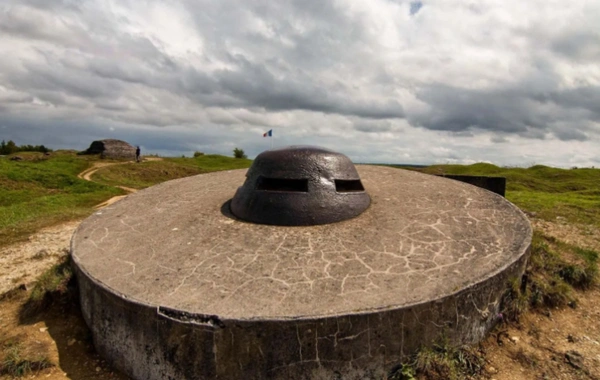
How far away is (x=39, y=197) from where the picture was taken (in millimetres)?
14578

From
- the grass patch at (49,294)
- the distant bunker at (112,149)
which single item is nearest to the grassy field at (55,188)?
the distant bunker at (112,149)

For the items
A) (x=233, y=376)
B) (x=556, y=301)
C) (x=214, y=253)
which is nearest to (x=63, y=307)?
(x=214, y=253)

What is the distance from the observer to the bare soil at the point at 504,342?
3.93 metres

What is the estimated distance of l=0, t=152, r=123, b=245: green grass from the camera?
10404 mm

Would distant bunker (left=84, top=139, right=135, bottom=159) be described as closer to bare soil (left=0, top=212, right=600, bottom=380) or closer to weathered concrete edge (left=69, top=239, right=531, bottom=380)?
bare soil (left=0, top=212, right=600, bottom=380)

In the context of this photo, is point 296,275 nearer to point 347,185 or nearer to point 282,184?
point 282,184

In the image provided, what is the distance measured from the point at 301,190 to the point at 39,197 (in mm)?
13313

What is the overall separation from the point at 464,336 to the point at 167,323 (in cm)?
292

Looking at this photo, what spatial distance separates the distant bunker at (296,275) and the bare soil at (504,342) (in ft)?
0.89

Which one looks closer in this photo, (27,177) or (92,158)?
(27,177)

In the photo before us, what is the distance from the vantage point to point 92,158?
2914 centimetres

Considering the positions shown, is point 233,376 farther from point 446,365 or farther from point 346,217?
point 346,217

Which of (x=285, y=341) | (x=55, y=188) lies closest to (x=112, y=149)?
(x=55, y=188)

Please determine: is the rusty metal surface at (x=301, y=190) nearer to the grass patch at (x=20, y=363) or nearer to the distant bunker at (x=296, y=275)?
the distant bunker at (x=296, y=275)
